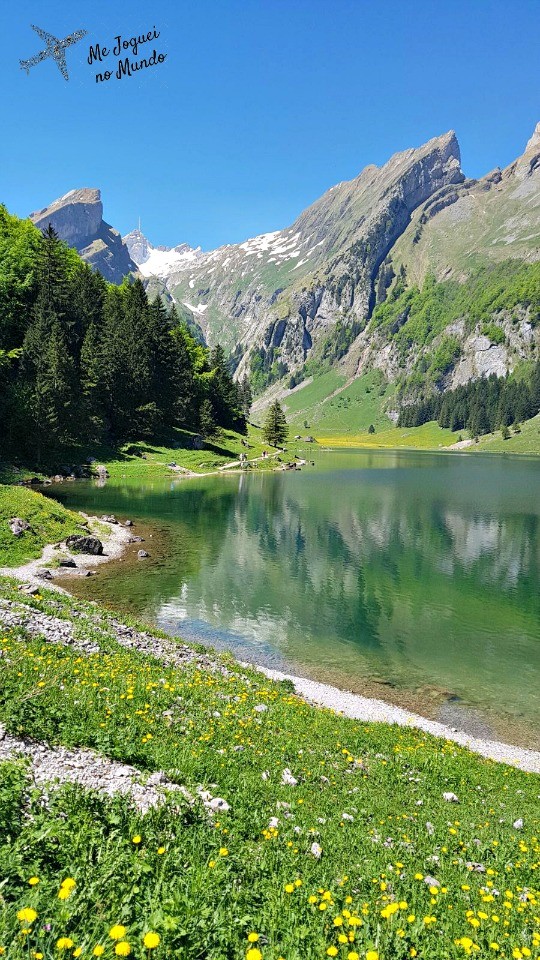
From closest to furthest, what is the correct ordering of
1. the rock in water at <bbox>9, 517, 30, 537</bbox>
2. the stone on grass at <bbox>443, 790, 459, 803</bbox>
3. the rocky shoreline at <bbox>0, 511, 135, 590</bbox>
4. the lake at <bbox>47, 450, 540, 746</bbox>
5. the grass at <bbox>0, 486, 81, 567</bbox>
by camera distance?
the stone on grass at <bbox>443, 790, 459, 803</bbox> → the lake at <bbox>47, 450, 540, 746</bbox> → the rocky shoreline at <bbox>0, 511, 135, 590</bbox> → the grass at <bbox>0, 486, 81, 567</bbox> → the rock in water at <bbox>9, 517, 30, 537</bbox>

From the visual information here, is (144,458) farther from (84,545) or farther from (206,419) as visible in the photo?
(84,545)

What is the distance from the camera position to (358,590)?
125 feet

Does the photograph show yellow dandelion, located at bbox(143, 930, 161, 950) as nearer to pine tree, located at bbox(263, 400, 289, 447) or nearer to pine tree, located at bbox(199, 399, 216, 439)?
pine tree, located at bbox(199, 399, 216, 439)

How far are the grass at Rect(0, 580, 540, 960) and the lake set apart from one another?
32.6 feet

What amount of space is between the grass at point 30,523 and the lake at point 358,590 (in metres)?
5.87

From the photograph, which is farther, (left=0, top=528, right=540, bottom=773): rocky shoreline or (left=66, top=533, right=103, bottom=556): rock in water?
(left=66, top=533, right=103, bottom=556): rock in water

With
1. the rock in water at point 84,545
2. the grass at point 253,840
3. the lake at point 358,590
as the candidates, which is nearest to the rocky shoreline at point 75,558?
the rock in water at point 84,545

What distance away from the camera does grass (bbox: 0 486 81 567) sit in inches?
1478

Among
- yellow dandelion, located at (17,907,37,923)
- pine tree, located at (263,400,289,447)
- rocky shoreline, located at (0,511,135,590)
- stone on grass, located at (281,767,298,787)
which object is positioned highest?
pine tree, located at (263,400,289,447)

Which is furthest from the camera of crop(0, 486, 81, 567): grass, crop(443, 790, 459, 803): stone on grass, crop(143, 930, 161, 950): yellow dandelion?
crop(0, 486, 81, 567): grass

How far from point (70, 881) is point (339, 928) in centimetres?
355

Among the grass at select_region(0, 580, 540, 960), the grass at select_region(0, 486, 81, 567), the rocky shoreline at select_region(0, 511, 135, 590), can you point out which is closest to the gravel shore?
the grass at select_region(0, 580, 540, 960)

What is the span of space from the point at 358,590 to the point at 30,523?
27.5 meters

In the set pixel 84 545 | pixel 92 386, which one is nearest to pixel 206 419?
pixel 92 386
